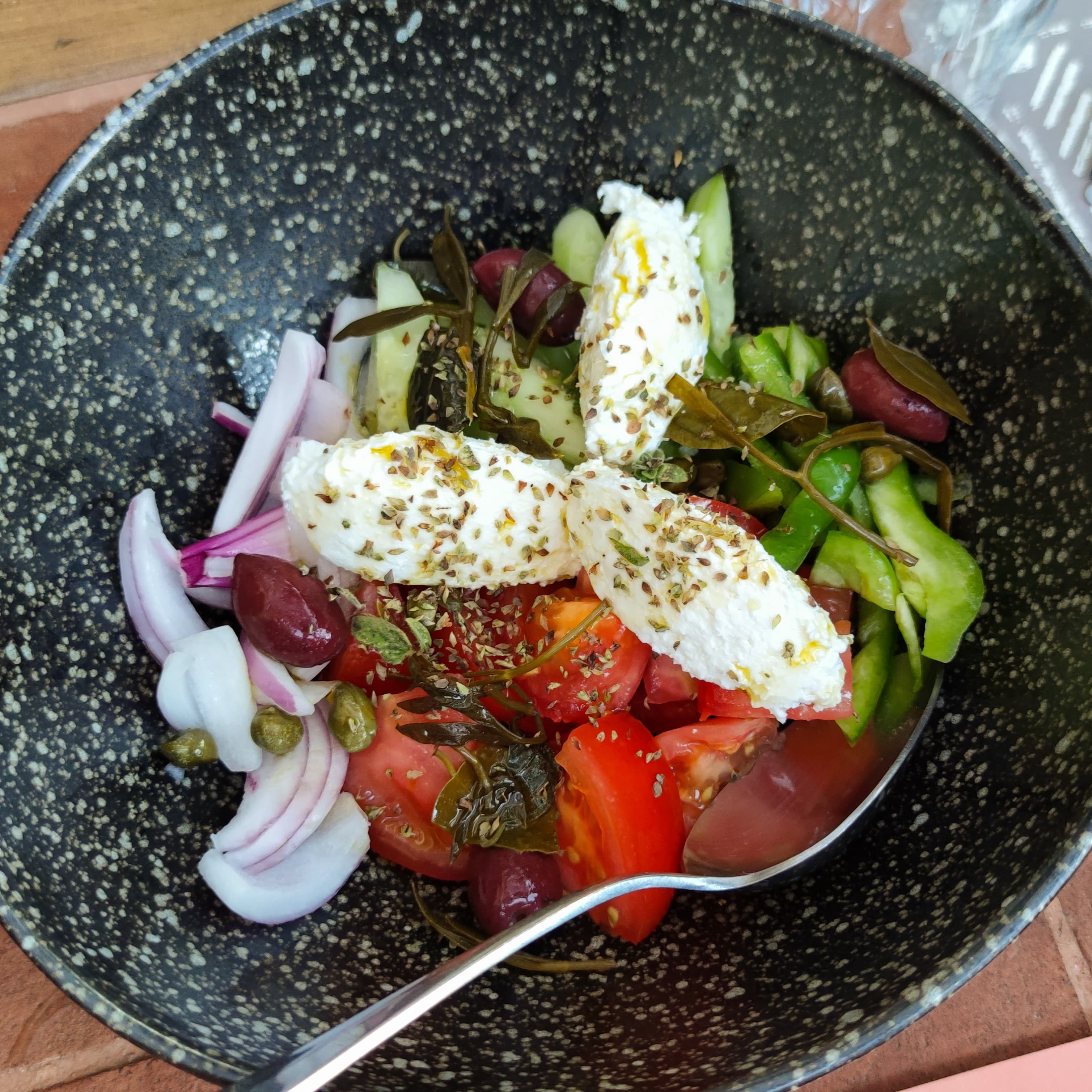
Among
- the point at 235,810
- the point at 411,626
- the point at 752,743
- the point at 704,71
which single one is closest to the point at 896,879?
the point at 752,743

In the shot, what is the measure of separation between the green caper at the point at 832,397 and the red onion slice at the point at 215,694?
851 millimetres

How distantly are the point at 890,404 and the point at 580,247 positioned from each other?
515 millimetres

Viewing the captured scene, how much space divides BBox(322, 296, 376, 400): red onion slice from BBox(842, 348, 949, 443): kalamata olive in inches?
28.0

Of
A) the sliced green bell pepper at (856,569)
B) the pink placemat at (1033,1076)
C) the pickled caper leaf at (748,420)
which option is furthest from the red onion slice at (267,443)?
the pink placemat at (1033,1076)

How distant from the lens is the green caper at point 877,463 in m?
1.15

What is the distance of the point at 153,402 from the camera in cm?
122

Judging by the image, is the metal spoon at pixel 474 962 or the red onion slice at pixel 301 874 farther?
the red onion slice at pixel 301 874


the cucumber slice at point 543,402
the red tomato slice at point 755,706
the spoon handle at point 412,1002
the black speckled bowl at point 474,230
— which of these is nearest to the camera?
the spoon handle at point 412,1002

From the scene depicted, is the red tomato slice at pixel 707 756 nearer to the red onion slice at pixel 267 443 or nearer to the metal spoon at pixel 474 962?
the metal spoon at pixel 474 962

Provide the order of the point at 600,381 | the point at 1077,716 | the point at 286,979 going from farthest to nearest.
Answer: the point at 600,381
the point at 286,979
the point at 1077,716

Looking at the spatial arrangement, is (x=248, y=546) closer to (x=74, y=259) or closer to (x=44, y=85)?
(x=74, y=259)

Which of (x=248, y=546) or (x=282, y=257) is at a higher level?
(x=282, y=257)

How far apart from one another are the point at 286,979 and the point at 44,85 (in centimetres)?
150

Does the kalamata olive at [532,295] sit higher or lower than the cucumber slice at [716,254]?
lower
